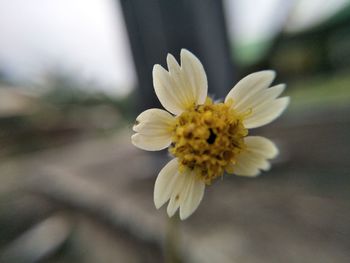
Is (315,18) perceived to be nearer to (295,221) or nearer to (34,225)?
(295,221)

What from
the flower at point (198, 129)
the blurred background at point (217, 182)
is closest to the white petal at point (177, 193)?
the flower at point (198, 129)

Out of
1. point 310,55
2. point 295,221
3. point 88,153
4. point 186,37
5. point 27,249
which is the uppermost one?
point 186,37

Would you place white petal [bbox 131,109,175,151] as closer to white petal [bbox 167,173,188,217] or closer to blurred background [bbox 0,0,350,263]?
white petal [bbox 167,173,188,217]

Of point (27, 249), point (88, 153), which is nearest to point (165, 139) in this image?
point (27, 249)

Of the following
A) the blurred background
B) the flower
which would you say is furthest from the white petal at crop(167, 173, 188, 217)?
the blurred background

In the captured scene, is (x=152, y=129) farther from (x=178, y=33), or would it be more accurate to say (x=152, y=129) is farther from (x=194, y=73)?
(x=178, y=33)

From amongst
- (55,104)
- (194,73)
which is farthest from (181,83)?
(55,104)

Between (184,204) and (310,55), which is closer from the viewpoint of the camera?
(184,204)

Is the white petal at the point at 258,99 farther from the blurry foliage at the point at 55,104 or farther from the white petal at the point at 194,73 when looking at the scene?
the blurry foliage at the point at 55,104
